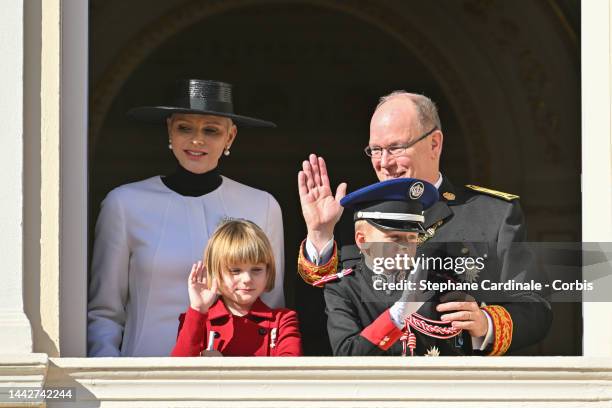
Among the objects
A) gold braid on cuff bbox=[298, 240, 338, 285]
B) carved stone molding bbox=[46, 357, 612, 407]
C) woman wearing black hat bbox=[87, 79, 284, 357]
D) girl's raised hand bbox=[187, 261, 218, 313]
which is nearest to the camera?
carved stone molding bbox=[46, 357, 612, 407]

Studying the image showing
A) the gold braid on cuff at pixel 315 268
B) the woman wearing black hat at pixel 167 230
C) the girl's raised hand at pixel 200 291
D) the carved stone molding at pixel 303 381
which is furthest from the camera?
the woman wearing black hat at pixel 167 230

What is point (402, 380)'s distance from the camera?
778 centimetres

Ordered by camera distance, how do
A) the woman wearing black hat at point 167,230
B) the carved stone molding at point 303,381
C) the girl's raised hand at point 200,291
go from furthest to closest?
1. the woman wearing black hat at point 167,230
2. the girl's raised hand at point 200,291
3. the carved stone molding at point 303,381

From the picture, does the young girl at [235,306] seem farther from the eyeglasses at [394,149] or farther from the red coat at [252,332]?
the eyeglasses at [394,149]

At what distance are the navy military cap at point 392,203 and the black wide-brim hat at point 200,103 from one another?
1.91 feet

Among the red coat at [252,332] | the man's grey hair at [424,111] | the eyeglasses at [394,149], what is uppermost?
the man's grey hair at [424,111]

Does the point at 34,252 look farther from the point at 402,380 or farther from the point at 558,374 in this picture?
the point at 558,374

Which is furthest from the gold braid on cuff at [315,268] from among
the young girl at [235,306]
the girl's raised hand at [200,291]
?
the girl's raised hand at [200,291]

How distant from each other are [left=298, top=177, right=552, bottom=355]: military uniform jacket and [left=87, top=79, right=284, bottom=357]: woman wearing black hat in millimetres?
449

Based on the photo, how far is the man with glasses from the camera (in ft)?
26.1

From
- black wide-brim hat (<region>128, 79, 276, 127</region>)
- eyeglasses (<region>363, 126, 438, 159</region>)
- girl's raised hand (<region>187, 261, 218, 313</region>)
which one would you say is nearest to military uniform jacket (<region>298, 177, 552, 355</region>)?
eyeglasses (<region>363, 126, 438, 159</region>)

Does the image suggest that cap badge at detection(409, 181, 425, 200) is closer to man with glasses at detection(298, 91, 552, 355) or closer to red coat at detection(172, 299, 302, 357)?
man with glasses at detection(298, 91, 552, 355)

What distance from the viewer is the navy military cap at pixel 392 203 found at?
792cm

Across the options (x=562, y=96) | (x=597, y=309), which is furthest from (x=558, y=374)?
(x=562, y=96)
